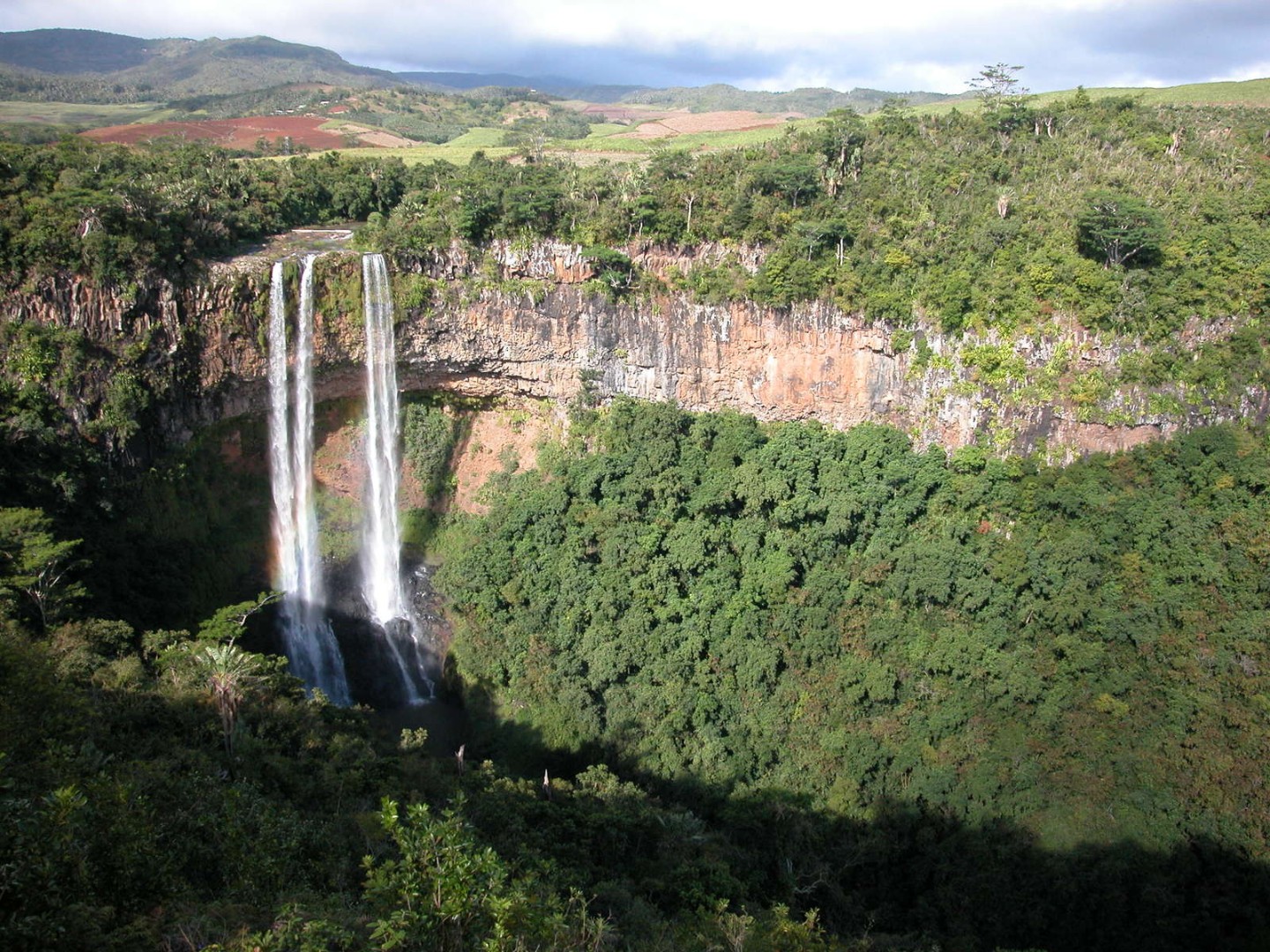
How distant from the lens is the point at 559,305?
25188 millimetres

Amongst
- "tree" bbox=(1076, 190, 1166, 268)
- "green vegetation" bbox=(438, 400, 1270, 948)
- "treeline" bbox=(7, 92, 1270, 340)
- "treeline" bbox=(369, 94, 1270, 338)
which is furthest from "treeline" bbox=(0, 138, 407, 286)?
"tree" bbox=(1076, 190, 1166, 268)

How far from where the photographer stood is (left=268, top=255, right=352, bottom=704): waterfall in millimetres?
22375

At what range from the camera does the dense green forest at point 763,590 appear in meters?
14.4

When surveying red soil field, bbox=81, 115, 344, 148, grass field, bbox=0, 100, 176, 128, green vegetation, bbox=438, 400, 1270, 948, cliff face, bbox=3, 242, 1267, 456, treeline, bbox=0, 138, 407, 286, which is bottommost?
green vegetation, bbox=438, 400, 1270, 948

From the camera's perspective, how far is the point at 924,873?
17703 millimetres

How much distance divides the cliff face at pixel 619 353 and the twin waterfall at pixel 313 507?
462mm

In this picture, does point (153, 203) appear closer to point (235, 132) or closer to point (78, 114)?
point (235, 132)

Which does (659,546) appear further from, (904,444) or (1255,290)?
(1255,290)

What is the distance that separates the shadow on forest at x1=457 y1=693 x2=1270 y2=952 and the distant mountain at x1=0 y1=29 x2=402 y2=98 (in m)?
57.5

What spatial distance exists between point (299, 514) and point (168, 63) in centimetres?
7026

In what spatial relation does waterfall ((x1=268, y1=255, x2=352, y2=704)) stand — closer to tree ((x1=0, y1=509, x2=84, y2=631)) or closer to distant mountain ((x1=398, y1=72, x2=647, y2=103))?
tree ((x1=0, y1=509, x2=84, y2=631))

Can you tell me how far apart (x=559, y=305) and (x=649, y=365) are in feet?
10.9

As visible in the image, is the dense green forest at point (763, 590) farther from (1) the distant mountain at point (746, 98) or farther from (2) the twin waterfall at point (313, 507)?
(1) the distant mountain at point (746, 98)

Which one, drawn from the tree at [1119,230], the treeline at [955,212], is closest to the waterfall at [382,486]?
the treeline at [955,212]
